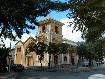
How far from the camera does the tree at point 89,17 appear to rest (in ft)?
24.6

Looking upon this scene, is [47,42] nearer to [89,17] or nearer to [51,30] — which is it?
[51,30]

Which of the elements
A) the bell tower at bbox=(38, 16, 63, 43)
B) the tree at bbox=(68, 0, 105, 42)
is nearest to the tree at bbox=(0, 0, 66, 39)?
the tree at bbox=(68, 0, 105, 42)

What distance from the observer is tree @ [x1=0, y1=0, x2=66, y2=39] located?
21.3 m

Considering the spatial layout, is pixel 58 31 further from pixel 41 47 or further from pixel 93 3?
pixel 93 3

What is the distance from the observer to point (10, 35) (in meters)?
31.7

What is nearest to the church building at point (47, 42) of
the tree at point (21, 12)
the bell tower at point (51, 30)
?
the bell tower at point (51, 30)

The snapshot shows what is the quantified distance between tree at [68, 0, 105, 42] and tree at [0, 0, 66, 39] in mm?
8862

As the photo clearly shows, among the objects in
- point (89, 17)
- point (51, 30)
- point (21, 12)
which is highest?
point (51, 30)

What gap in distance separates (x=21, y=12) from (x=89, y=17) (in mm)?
15056

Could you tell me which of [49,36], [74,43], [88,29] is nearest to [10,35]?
[88,29]

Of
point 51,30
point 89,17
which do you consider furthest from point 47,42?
point 89,17

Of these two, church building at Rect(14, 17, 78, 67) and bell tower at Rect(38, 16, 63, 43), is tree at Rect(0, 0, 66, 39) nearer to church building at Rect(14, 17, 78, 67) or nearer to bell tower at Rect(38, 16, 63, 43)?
church building at Rect(14, 17, 78, 67)

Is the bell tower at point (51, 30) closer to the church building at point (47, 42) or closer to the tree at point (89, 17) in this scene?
the church building at point (47, 42)

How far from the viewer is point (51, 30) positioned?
230 feet
